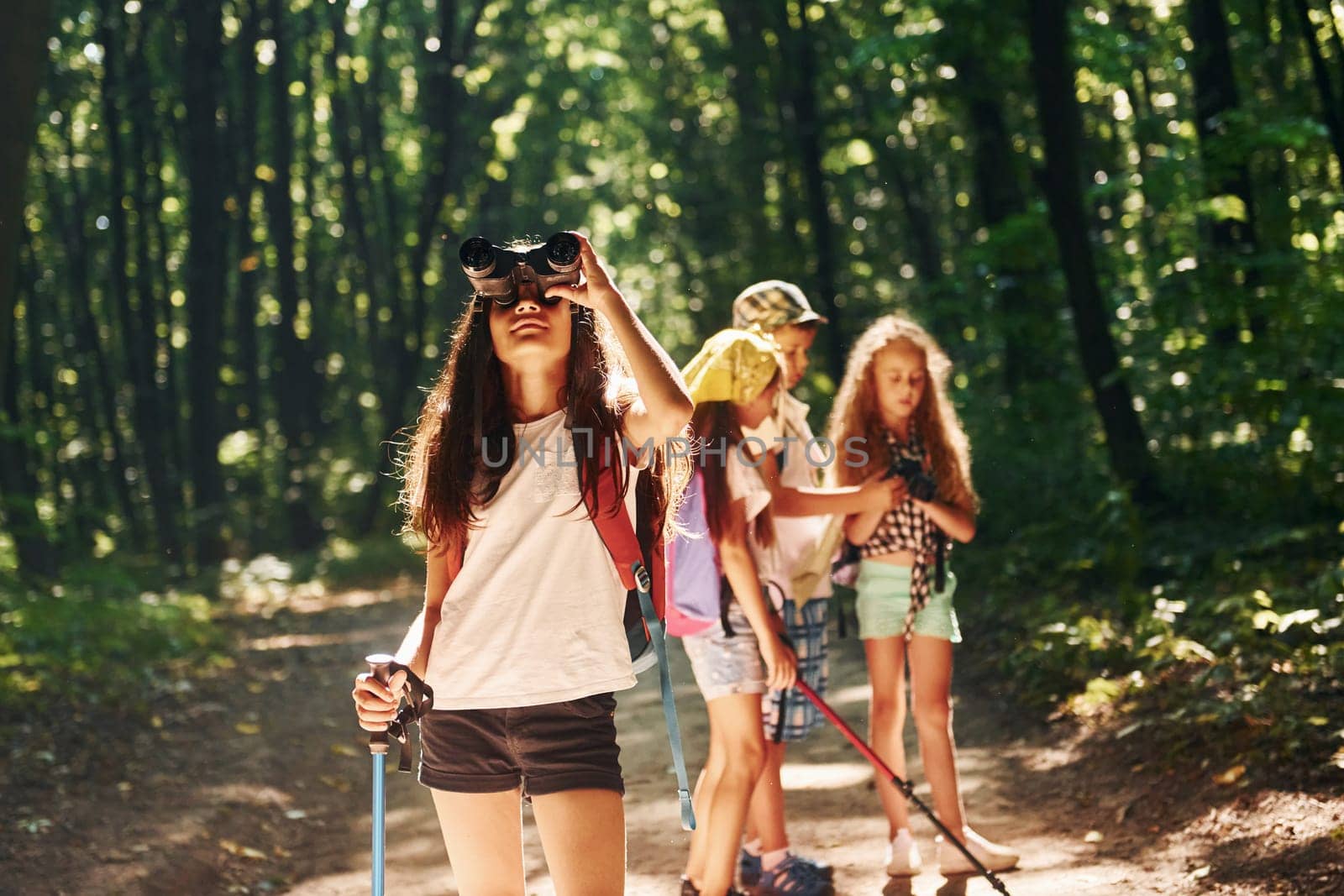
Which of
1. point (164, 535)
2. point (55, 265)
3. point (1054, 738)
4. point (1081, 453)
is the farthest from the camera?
point (55, 265)

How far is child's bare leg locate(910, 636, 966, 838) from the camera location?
576 centimetres

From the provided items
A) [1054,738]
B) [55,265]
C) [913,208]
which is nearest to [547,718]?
[1054,738]

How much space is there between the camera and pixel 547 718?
3361mm

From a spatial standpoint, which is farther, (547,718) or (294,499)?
(294,499)

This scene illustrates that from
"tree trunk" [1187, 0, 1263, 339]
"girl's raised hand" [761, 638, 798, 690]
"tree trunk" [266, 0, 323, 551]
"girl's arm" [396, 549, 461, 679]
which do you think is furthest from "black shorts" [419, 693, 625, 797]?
"tree trunk" [266, 0, 323, 551]

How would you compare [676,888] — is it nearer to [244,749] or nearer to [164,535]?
[244,749]

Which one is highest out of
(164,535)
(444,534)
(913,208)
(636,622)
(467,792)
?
(913,208)

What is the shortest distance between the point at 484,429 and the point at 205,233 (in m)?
21.0

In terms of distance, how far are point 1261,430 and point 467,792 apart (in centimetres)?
1040

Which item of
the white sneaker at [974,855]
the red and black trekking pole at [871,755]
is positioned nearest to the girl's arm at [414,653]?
the red and black trekking pole at [871,755]

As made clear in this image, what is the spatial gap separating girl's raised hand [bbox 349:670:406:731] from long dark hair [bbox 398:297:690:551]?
35 cm

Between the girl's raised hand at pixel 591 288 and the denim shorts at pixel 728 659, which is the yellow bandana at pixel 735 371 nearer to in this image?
the denim shorts at pixel 728 659

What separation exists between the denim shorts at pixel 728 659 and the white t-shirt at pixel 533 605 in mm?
1731

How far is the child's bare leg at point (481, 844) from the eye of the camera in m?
3.39
